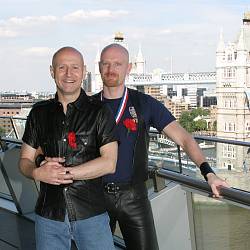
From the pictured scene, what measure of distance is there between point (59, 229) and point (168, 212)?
0.75 metres

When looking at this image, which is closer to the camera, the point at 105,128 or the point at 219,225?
the point at 105,128

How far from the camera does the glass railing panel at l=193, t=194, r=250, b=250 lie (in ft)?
6.12

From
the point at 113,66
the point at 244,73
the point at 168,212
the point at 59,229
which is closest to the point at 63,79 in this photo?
the point at 113,66

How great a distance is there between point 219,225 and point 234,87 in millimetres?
Result: 57581

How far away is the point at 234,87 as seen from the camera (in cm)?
5831

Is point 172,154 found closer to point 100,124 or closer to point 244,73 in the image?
point 100,124

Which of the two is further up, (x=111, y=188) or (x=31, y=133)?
(x=31, y=133)

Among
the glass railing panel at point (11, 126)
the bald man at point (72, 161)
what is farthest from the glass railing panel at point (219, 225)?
the glass railing panel at point (11, 126)

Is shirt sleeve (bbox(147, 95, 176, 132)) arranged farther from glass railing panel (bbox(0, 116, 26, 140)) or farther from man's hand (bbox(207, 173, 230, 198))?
glass railing panel (bbox(0, 116, 26, 140))

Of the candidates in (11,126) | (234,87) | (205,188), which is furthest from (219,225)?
(234,87)

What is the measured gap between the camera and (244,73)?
56.6 m

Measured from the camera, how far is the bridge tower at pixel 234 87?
183 feet

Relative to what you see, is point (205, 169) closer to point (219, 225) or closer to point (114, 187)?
point (114, 187)

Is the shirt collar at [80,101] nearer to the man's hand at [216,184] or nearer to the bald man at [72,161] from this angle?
the bald man at [72,161]
